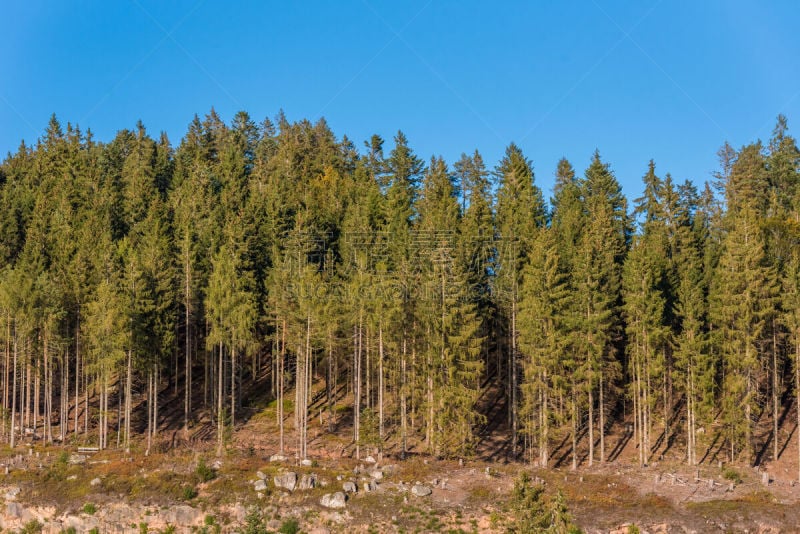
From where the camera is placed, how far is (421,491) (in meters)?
36.5

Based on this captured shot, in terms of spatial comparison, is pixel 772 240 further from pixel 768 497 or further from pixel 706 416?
pixel 768 497

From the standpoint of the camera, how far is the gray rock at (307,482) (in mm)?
36688

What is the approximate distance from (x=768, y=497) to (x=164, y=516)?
3096cm

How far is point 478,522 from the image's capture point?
33750 mm

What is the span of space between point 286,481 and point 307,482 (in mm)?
1121

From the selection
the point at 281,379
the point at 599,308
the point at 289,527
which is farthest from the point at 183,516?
the point at 599,308

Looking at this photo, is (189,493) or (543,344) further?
(543,344)

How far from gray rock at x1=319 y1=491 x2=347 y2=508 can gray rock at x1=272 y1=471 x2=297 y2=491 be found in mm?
2133

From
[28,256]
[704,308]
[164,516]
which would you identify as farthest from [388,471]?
[28,256]

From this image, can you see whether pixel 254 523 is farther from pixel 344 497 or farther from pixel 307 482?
pixel 307 482

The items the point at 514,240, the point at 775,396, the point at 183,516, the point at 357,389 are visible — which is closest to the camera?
the point at 183,516

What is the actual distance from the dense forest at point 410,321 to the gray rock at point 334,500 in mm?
9120

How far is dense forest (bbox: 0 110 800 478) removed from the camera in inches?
1788

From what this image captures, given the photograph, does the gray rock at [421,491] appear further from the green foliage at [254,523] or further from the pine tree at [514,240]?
the pine tree at [514,240]
